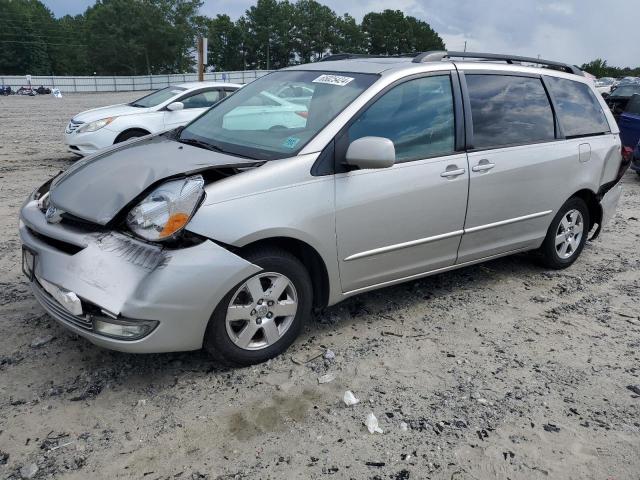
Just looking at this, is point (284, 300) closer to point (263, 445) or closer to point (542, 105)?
point (263, 445)

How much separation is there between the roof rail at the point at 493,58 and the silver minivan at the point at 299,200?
2 cm

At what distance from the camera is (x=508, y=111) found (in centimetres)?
439

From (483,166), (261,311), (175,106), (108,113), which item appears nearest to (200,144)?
(261,311)

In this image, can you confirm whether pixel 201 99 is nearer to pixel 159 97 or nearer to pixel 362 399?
pixel 159 97

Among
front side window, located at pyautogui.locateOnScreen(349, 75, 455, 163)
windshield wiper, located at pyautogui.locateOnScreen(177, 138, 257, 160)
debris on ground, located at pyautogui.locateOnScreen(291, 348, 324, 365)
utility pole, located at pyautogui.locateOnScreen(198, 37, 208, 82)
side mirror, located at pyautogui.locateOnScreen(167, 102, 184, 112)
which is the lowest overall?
debris on ground, located at pyautogui.locateOnScreen(291, 348, 324, 365)

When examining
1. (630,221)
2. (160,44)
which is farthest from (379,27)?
(630,221)

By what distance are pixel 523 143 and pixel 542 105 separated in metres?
0.50

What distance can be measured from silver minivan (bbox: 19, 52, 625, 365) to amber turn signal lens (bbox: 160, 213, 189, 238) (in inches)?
0.4

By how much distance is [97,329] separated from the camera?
9.39ft

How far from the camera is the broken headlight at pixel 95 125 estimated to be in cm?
902

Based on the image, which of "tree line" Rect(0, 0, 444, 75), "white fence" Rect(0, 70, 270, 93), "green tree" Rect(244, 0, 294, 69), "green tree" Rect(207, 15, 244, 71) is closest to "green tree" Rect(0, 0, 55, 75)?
"tree line" Rect(0, 0, 444, 75)

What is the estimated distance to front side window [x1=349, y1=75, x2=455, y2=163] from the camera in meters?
3.59

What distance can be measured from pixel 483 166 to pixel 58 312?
293cm

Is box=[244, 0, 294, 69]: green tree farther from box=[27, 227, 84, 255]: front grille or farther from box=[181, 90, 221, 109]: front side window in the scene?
box=[27, 227, 84, 255]: front grille
